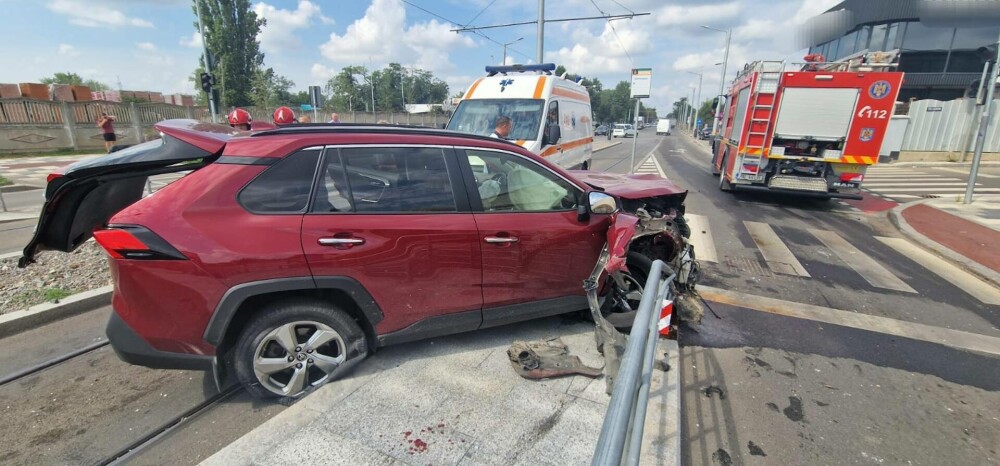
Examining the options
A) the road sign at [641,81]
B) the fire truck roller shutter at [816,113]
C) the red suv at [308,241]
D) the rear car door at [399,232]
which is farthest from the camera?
the road sign at [641,81]

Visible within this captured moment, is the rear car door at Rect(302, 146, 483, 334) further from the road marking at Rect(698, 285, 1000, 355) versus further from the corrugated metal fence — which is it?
the corrugated metal fence

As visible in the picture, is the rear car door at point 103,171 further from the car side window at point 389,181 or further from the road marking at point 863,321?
the road marking at point 863,321

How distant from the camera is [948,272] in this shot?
585 cm

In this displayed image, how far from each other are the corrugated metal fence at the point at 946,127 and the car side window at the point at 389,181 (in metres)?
25.4

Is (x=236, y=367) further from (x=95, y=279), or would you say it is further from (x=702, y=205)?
(x=702, y=205)

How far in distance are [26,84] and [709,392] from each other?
32177 mm

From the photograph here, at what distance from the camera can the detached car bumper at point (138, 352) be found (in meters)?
2.48

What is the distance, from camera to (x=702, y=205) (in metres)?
9.94

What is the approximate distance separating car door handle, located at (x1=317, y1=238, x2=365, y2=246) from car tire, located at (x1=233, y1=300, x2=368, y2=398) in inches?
16.7

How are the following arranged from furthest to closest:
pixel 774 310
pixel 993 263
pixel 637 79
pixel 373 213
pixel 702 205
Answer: pixel 637 79 < pixel 702 205 < pixel 993 263 < pixel 774 310 < pixel 373 213

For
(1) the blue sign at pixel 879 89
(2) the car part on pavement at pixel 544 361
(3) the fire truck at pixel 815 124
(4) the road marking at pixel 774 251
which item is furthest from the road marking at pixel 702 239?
(1) the blue sign at pixel 879 89

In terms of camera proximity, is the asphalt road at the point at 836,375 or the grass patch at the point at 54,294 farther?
the grass patch at the point at 54,294

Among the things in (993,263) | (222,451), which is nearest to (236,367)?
(222,451)

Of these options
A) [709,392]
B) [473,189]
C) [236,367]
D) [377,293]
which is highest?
[473,189]
